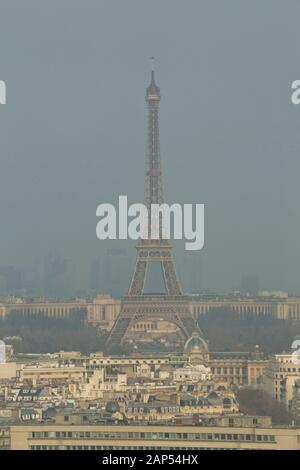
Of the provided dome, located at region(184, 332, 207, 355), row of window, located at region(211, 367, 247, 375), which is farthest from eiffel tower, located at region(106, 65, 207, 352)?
row of window, located at region(211, 367, 247, 375)

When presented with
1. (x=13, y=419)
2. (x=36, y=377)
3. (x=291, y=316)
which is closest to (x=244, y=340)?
(x=291, y=316)

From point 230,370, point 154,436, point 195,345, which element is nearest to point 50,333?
point 195,345

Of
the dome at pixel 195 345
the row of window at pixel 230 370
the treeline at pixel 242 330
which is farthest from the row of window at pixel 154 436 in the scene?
the dome at pixel 195 345

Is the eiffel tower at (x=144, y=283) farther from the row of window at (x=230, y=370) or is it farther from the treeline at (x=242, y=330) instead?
the row of window at (x=230, y=370)

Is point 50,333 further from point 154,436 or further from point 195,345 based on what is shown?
point 154,436

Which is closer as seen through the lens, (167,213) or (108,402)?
(108,402)

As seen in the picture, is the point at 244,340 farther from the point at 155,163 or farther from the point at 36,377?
the point at 36,377
